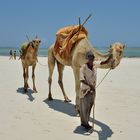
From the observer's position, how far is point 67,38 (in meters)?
11.0

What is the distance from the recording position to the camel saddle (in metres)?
10.5

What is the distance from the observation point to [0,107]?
36.2 ft

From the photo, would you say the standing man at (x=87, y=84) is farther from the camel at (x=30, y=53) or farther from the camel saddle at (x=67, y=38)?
the camel at (x=30, y=53)

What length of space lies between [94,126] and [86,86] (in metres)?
1.24

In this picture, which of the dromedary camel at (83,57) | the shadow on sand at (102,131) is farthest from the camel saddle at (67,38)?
the shadow on sand at (102,131)

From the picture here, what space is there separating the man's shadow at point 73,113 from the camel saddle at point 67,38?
159 cm

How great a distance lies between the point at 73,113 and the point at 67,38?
222cm

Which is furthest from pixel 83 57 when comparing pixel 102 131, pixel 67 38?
pixel 102 131

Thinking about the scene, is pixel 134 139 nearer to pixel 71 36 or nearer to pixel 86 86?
pixel 86 86

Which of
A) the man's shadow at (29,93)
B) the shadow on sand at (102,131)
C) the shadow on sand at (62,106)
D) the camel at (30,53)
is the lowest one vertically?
the man's shadow at (29,93)

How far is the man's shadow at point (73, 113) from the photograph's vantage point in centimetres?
829

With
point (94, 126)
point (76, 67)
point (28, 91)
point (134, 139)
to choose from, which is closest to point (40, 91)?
point (28, 91)

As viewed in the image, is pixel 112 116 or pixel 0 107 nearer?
pixel 112 116

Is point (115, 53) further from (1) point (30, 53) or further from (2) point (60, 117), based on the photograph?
(1) point (30, 53)
